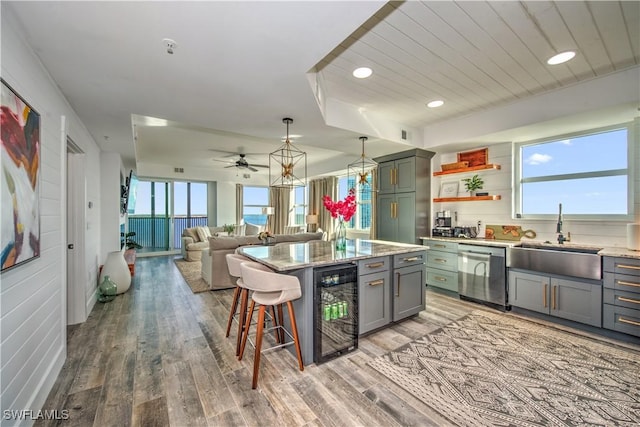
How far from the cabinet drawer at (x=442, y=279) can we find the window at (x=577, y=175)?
1.31 metres

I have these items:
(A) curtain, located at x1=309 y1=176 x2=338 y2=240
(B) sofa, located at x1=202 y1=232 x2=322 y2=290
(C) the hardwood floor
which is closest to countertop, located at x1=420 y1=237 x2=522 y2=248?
(C) the hardwood floor

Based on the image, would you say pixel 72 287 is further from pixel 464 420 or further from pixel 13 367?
pixel 464 420

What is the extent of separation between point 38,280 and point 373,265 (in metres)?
2.62

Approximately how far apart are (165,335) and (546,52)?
14.8 ft

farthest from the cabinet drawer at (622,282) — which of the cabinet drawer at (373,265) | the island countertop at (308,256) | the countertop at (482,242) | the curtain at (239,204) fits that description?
the curtain at (239,204)

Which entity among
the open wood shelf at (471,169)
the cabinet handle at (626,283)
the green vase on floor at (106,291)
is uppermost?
the open wood shelf at (471,169)

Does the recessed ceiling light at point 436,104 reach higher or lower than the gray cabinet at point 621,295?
higher

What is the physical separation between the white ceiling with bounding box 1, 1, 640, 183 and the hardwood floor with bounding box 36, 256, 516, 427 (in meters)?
2.31

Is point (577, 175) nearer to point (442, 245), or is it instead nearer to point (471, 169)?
point (471, 169)

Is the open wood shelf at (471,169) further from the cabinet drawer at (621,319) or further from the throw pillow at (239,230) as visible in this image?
the throw pillow at (239,230)

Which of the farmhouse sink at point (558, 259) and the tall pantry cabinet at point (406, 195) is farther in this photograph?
the tall pantry cabinet at point (406, 195)

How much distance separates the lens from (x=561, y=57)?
2371 millimetres

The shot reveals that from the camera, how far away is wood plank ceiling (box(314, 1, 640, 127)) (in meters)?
1.84

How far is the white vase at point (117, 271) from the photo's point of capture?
13.3ft
